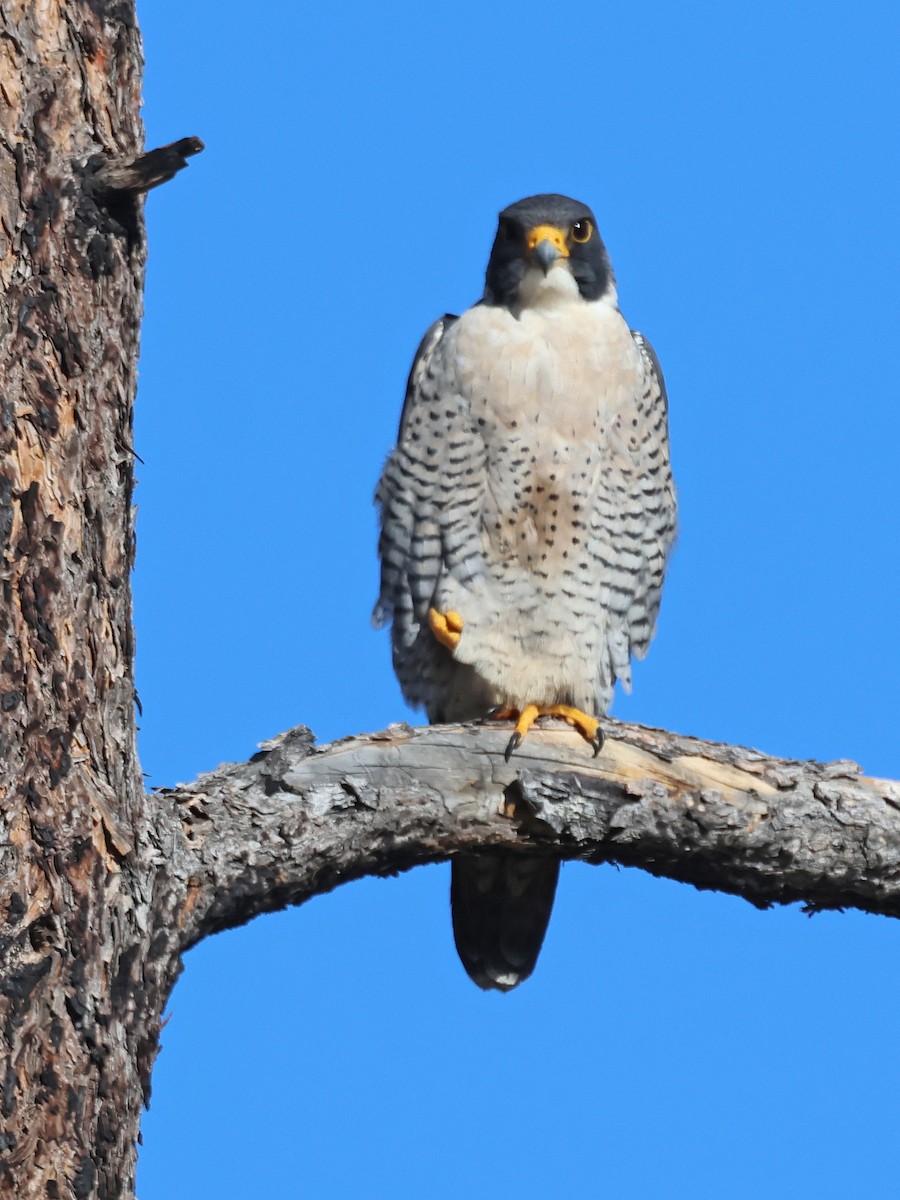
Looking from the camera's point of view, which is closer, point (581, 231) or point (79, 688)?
point (79, 688)

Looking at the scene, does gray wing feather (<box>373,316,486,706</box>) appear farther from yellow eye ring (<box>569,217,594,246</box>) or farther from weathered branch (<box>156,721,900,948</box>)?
weathered branch (<box>156,721,900,948</box>)

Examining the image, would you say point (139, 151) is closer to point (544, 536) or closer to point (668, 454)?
point (544, 536)

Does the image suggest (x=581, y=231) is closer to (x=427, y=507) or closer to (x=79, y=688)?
(x=427, y=507)

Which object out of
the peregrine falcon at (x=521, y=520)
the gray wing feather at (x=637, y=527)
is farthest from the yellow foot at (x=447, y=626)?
the gray wing feather at (x=637, y=527)

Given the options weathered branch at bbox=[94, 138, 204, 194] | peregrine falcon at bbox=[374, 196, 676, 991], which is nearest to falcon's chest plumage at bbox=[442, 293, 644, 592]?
peregrine falcon at bbox=[374, 196, 676, 991]

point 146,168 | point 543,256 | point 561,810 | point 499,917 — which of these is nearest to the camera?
point 146,168

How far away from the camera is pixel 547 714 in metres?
4.30

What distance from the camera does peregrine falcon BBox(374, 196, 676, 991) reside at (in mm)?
4344

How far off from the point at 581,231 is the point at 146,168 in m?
2.29

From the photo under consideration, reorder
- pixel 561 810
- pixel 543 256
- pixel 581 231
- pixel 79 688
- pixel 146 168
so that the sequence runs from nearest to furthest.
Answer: pixel 146 168
pixel 79 688
pixel 561 810
pixel 543 256
pixel 581 231

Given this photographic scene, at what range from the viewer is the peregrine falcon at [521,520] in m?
4.34

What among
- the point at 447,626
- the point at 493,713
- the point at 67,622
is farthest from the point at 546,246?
the point at 67,622

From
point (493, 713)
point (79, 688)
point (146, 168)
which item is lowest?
point (79, 688)

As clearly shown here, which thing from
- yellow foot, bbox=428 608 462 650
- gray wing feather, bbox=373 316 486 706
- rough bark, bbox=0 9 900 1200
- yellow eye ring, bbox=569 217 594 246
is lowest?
rough bark, bbox=0 9 900 1200
